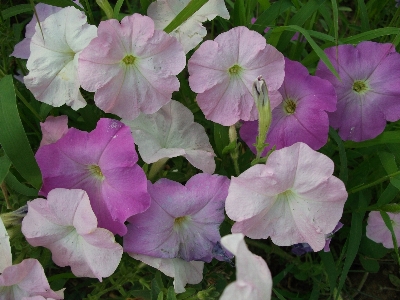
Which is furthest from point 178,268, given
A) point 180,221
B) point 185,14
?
point 185,14

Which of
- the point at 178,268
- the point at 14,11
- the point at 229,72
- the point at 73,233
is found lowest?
the point at 178,268

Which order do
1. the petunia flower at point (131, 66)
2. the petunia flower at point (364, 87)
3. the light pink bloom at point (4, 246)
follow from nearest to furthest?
the light pink bloom at point (4, 246) < the petunia flower at point (131, 66) < the petunia flower at point (364, 87)

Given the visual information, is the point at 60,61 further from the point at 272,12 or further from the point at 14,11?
the point at 272,12

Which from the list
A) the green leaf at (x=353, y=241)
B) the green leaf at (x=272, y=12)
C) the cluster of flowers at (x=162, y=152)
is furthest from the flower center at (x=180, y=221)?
the green leaf at (x=272, y=12)

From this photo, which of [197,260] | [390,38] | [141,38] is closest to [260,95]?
[141,38]

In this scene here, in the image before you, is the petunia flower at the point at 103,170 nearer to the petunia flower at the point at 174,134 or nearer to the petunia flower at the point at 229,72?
the petunia flower at the point at 174,134

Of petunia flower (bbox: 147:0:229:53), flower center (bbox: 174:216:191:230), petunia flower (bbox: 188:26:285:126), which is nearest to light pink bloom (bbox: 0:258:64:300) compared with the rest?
flower center (bbox: 174:216:191:230)
